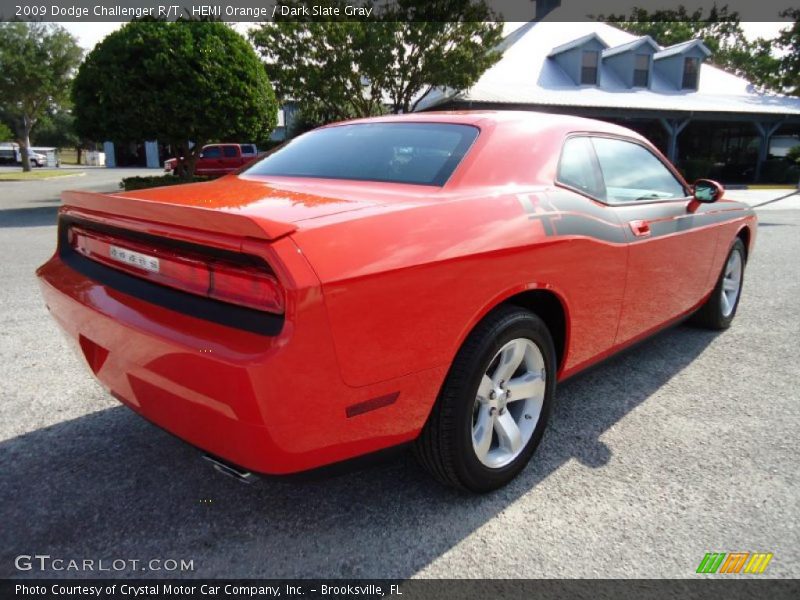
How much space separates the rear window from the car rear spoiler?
0.86 m

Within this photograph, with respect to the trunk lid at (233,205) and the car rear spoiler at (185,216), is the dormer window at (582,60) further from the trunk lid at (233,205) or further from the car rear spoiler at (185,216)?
the car rear spoiler at (185,216)

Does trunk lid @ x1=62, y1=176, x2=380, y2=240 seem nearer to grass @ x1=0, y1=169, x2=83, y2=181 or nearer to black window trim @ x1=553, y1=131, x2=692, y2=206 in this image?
black window trim @ x1=553, y1=131, x2=692, y2=206

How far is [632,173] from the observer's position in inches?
131

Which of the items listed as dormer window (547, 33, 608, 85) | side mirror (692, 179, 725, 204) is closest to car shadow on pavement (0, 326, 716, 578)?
side mirror (692, 179, 725, 204)

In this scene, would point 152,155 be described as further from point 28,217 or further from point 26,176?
point 28,217

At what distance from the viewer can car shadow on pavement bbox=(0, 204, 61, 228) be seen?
11000 mm

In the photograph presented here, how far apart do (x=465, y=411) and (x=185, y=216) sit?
1.16 meters

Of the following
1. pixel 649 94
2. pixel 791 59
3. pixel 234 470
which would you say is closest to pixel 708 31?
pixel 791 59

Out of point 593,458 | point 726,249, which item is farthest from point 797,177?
point 593,458

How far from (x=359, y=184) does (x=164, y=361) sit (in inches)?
42.4

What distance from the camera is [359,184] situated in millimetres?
2424

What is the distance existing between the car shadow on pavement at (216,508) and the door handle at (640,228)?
101 centimetres

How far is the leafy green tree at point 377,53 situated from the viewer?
654 inches

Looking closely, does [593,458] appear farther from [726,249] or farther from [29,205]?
[29,205]
